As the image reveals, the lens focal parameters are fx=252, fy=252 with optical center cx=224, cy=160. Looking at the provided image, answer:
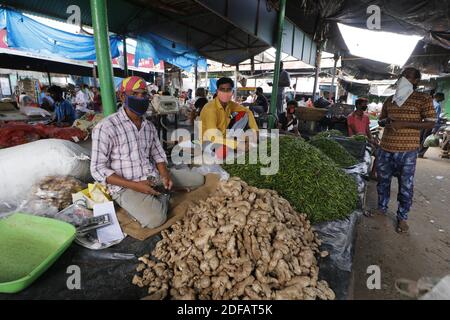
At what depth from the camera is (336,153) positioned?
4250mm

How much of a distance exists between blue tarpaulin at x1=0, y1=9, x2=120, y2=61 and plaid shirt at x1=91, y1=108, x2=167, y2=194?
4.37 m

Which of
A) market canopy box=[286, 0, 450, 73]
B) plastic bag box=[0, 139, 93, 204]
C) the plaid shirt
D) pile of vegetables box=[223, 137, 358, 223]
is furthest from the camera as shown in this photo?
market canopy box=[286, 0, 450, 73]

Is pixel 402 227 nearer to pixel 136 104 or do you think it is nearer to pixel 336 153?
pixel 336 153

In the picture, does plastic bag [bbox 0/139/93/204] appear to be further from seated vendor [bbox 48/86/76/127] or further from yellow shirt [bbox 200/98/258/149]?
seated vendor [bbox 48/86/76/127]

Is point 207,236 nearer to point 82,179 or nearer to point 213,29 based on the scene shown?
point 82,179

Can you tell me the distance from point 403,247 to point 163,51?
317 inches

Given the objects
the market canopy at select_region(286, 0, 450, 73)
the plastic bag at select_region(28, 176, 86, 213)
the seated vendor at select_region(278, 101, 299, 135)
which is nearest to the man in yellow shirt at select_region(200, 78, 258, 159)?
the plastic bag at select_region(28, 176, 86, 213)

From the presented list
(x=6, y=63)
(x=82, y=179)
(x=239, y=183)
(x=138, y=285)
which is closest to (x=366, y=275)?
(x=239, y=183)

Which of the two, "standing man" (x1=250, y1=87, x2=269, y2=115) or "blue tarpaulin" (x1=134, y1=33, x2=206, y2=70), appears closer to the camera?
"blue tarpaulin" (x1=134, y1=33, x2=206, y2=70)

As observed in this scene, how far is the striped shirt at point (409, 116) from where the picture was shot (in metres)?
3.14

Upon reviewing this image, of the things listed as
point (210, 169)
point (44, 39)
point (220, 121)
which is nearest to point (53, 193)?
point (210, 169)

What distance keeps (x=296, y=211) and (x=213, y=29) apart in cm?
679

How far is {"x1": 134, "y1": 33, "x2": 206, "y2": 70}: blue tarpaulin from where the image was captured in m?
7.32
